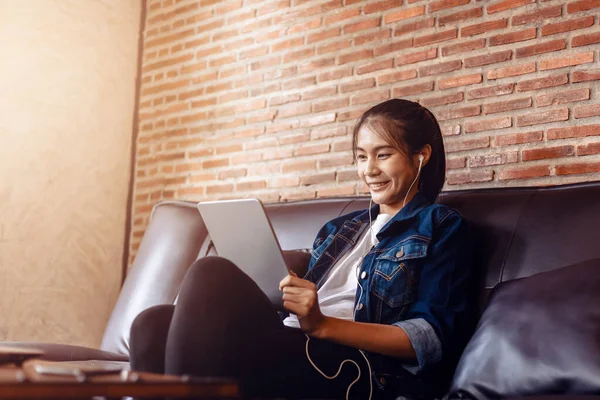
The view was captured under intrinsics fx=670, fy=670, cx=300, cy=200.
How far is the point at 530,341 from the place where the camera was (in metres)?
1.30

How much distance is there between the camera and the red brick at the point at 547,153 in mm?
2119

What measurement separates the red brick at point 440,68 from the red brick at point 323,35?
46cm

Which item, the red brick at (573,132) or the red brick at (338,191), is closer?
the red brick at (573,132)

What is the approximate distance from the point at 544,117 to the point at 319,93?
96cm

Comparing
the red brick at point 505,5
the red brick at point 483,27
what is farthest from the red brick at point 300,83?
the red brick at point 505,5

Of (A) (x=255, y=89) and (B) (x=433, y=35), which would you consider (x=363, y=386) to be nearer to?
(B) (x=433, y=35)

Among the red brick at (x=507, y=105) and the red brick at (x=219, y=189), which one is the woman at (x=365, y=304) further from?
the red brick at (x=219, y=189)

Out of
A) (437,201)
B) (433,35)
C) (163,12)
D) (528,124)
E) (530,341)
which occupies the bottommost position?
(530,341)

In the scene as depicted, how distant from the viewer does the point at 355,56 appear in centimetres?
269

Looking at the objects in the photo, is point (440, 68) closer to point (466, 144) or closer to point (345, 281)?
point (466, 144)

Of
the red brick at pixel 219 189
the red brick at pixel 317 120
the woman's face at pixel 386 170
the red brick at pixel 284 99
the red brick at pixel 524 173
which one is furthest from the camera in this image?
the red brick at pixel 219 189

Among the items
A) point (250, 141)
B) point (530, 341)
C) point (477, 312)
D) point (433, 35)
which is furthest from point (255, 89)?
point (530, 341)

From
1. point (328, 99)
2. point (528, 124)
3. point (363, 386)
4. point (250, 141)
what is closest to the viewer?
point (363, 386)

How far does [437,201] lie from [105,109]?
224 cm
